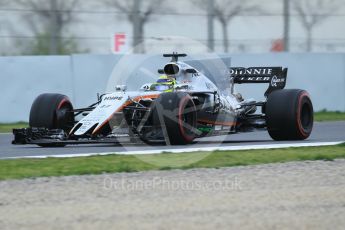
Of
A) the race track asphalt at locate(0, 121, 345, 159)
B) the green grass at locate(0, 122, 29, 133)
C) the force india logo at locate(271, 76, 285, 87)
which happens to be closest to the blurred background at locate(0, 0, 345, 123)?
the green grass at locate(0, 122, 29, 133)

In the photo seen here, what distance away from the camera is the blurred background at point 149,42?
62.3 ft

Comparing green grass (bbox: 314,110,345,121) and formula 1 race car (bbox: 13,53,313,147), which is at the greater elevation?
formula 1 race car (bbox: 13,53,313,147)

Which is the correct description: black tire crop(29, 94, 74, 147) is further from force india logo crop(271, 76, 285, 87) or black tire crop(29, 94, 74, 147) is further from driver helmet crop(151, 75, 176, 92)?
force india logo crop(271, 76, 285, 87)

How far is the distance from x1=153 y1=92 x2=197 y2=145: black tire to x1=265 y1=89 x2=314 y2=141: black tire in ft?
4.90

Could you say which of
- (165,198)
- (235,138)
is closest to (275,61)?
(235,138)

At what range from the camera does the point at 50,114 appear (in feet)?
44.1

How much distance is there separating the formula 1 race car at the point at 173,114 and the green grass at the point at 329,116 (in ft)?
17.2

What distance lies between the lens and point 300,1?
2184 cm

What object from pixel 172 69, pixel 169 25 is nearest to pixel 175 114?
pixel 172 69

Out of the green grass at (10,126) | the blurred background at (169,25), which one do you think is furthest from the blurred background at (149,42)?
the green grass at (10,126)

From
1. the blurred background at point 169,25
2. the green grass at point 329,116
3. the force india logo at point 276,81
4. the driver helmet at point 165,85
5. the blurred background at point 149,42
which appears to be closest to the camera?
the driver helmet at point 165,85

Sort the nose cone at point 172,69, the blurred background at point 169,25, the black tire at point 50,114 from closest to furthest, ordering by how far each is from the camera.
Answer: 1. the black tire at point 50,114
2. the nose cone at point 172,69
3. the blurred background at point 169,25

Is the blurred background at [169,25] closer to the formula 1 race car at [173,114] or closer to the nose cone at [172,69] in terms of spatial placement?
the formula 1 race car at [173,114]

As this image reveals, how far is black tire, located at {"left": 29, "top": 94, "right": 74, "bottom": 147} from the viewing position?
44.1 ft
